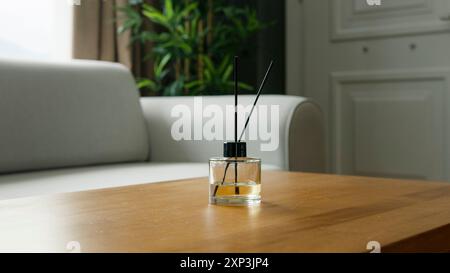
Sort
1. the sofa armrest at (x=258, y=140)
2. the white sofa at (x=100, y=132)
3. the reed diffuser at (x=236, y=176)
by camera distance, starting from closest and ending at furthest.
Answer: the reed diffuser at (x=236, y=176) < the white sofa at (x=100, y=132) < the sofa armrest at (x=258, y=140)

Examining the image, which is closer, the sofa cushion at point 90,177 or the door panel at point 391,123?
the sofa cushion at point 90,177

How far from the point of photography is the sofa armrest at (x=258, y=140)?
1822 mm

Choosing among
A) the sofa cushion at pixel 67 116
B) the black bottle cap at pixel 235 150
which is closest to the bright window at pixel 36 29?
the sofa cushion at pixel 67 116

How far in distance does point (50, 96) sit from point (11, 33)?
85cm

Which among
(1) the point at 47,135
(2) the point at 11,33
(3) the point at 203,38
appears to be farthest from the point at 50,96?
(3) the point at 203,38

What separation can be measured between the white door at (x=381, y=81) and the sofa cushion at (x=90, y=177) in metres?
1.24

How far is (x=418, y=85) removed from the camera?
2.76m

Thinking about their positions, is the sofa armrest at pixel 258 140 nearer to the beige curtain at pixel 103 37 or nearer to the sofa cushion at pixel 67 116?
the sofa cushion at pixel 67 116

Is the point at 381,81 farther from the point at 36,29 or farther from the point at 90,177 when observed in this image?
the point at 90,177

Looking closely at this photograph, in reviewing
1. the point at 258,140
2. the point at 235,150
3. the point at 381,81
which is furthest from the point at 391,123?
the point at 235,150

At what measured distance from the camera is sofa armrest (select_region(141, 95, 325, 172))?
1822mm
